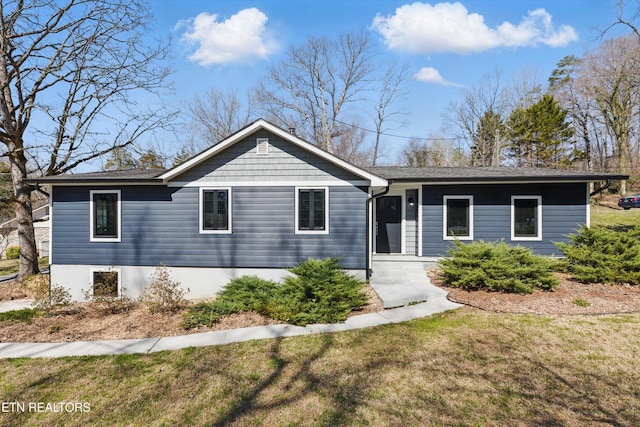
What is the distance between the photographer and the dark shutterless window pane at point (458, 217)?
1005 centimetres

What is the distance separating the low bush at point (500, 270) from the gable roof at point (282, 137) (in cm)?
270

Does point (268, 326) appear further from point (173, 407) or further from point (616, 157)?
point (616, 157)

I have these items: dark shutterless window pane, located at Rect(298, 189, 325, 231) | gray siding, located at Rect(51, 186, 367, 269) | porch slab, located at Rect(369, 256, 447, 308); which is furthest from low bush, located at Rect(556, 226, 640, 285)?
dark shutterless window pane, located at Rect(298, 189, 325, 231)

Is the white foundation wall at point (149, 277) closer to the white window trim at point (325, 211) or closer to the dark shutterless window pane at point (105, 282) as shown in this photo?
the dark shutterless window pane at point (105, 282)

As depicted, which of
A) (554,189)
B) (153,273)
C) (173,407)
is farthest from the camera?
(554,189)

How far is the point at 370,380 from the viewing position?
393 centimetres

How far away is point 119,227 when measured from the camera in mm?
9117

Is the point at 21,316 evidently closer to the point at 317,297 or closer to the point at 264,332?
the point at 264,332

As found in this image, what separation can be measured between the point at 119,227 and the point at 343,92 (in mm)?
22339

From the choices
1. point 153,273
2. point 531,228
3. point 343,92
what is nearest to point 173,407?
point 153,273

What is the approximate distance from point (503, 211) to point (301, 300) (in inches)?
282

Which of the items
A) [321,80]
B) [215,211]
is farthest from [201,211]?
[321,80]

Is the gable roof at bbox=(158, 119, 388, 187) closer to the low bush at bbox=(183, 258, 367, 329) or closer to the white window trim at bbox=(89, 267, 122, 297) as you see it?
the low bush at bbox=(183, 258, 367, 329)

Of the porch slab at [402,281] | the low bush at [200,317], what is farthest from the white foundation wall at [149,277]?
the porch slab at [402,281]
